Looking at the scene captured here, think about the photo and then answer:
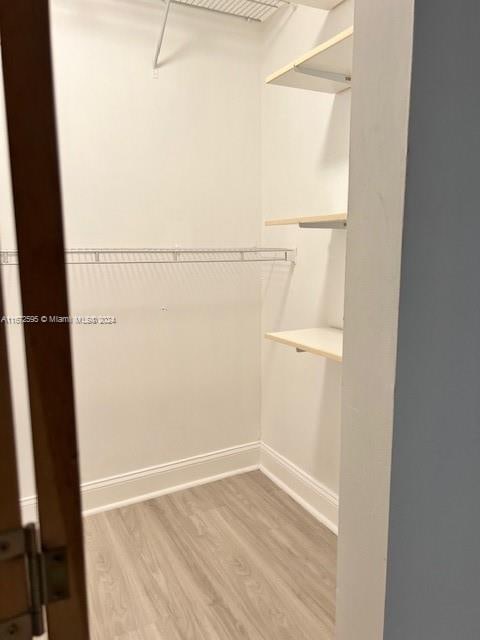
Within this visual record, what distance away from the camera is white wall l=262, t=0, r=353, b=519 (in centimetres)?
198

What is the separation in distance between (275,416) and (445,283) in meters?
1.83

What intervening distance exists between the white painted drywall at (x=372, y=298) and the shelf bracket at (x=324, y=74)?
0.92 m

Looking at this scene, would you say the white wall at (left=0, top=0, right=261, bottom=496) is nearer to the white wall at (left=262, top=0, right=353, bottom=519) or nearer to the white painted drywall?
the white wall at (left=262, top=0, right=353, bottom=519)

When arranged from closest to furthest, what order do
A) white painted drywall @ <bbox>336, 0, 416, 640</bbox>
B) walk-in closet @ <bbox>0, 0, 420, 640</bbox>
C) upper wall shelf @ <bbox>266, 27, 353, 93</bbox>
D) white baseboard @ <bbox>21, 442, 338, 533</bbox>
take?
white painted drywall @ <bbox>336, 0, 416, 640</bbox> → upper wall shelf @ <bbox>266, 27, 353, 93</bbox> → walk-in closet @ <bbox>0, 0, 420, 640</bbox> → white baseboard @ <bbox>21, 442, 338, 533</bbox>

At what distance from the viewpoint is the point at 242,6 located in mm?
2207

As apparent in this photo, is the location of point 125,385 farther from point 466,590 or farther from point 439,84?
point 439,84

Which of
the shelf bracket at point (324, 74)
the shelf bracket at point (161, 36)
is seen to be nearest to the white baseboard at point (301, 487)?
the shelf bracket at point (324, 74)

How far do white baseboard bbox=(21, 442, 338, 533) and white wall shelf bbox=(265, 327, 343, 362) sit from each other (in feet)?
2.44

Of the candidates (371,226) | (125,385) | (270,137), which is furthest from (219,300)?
(371,226)

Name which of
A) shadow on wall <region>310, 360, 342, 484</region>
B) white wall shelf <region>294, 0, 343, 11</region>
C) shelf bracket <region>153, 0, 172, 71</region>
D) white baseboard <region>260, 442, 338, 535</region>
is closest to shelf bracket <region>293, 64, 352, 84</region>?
white wall shelf <region>294, 0, 343, 11</region>

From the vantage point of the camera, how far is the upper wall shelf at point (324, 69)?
4.89ft

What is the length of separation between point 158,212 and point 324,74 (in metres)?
0.96

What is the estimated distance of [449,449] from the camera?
891mm

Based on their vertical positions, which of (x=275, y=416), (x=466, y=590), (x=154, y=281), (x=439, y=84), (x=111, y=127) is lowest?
(x=275, y=416)
